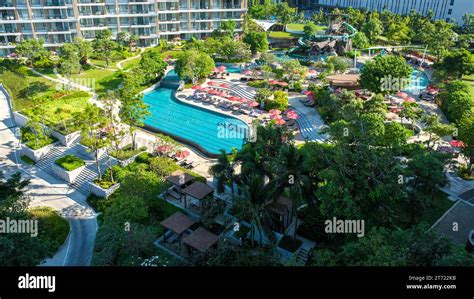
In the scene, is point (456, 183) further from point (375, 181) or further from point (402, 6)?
point (402, 6)

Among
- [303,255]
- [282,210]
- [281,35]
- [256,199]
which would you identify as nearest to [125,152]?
[282,210]

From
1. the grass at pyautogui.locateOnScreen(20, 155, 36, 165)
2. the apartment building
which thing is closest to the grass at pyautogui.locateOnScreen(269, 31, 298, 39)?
the apartment building

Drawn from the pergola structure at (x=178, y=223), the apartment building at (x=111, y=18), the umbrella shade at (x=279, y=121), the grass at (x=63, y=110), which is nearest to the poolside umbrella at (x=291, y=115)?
the umbrella shade at (x=279, y=121)

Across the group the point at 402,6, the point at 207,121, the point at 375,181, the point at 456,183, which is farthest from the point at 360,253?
the point at 402,6

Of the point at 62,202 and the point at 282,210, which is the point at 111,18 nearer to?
the point at 62,202

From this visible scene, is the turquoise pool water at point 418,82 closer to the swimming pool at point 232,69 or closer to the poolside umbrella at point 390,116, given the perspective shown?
the poolside umbrella at point 390,116

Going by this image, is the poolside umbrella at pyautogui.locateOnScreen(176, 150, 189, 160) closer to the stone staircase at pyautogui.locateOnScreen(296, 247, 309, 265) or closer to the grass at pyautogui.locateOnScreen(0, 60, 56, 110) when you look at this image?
the stone staircase at pyautogui.locateOnScreen(296, 247, 309, 265)

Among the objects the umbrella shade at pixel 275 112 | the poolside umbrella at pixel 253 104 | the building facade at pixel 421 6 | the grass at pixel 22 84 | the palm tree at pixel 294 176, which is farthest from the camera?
the building facade at pixel 421 6
